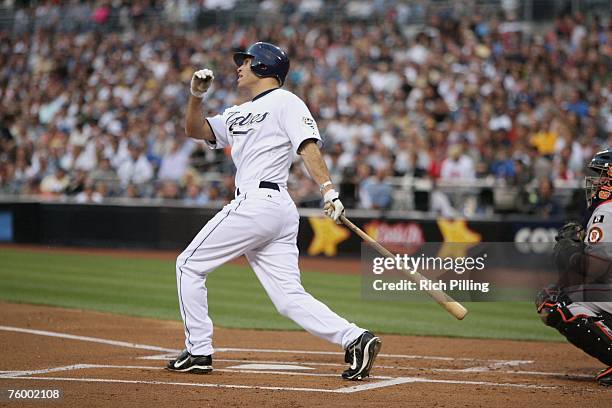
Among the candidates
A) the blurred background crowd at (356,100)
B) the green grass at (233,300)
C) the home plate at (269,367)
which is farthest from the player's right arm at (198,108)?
the blurred background crowd at (356,100)

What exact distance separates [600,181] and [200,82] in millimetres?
2952

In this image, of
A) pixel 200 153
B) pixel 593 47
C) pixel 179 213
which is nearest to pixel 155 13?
pixel 200 153

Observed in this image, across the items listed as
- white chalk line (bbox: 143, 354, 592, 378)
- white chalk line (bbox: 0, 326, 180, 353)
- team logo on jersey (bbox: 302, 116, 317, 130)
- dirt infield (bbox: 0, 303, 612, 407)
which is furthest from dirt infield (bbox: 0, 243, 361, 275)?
team logo on jersey (bbox: 302, 116, 317, 130)

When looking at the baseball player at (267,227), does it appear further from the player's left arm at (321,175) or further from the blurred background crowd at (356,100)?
the blurred background crowd at (356,100)

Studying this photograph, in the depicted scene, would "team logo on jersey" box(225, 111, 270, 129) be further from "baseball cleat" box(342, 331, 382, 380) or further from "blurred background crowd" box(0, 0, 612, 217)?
"blurred background crowd" box(0, 0, 612, 217)

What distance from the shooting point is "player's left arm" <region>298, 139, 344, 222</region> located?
650 centimetres

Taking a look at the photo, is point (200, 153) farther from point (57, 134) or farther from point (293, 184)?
point (57, 134)

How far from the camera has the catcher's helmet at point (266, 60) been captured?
6883mm

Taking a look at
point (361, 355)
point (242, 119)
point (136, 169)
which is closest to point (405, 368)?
point (361, 355)

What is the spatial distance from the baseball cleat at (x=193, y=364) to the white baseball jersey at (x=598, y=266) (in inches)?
104

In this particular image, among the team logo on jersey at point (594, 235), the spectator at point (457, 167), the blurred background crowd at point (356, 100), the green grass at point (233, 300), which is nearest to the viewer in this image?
the team logo on jersey at point (594, 235)

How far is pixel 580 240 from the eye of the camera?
6770 millimetres

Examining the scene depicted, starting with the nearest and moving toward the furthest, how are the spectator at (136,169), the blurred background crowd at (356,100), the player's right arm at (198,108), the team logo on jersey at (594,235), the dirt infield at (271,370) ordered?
the dirt infield at (271,370), the team logo on jersey at (594,235), the player's right arm at (198,108), the blurred background crowd at (356,100), the spectator at (136,169)

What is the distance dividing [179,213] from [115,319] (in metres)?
8.48
